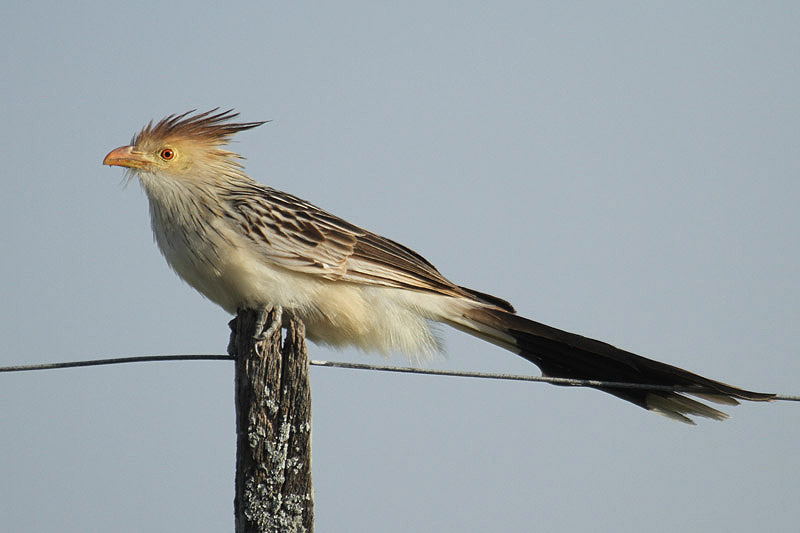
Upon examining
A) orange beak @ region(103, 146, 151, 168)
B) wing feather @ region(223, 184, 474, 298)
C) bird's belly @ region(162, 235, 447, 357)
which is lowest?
bird's belly @ region(162, 235, 447, 357)

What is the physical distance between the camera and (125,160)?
512 cm

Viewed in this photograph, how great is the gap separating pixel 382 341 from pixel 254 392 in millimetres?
1512

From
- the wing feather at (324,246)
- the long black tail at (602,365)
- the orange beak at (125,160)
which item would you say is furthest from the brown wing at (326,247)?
the orange beak at (125,160)

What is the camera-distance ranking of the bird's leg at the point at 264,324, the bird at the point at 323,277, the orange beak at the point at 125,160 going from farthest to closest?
the orange beak at the point at 125,160 < the bird at the point at 323,277 < the bird's leg at the point at 264,324

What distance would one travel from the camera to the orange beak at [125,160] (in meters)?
5.12

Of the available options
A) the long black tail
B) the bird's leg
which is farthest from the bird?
the bird's leg

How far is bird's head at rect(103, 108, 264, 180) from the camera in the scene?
16.7ft

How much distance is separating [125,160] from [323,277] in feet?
4.81

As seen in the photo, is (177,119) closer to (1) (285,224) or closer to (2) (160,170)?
(2) (160,170)

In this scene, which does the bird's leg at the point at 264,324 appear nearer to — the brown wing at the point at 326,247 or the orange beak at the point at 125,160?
the brown wing at the point at 326,247

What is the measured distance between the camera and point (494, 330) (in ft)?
15.8

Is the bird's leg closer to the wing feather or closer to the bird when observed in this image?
the bird

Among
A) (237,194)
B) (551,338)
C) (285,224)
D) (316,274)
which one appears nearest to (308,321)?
(316,274)

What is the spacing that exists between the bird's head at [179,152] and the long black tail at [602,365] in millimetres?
1740
